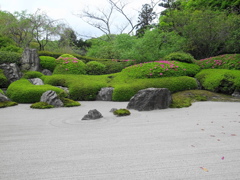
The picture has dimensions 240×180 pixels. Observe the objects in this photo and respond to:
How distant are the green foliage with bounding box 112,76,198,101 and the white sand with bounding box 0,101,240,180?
3.84m

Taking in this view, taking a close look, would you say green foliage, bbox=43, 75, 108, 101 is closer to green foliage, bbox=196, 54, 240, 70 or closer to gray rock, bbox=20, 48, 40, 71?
gray rock, bbox=20, 48, 40, 71

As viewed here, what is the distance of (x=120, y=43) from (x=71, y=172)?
1278 centimetres

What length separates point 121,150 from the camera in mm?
2588

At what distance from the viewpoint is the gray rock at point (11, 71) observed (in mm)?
→ 9789

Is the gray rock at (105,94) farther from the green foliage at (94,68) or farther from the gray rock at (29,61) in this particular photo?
the gray rock at (29,61)

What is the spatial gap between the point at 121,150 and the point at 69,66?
9.56 meters

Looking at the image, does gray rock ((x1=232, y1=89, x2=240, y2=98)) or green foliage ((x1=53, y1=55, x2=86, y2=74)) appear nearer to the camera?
gray rock ((x1=232, y1=89, x2=240, y2=98))

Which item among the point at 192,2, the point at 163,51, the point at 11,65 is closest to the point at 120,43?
the point at 163,51

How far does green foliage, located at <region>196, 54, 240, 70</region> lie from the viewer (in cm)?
940

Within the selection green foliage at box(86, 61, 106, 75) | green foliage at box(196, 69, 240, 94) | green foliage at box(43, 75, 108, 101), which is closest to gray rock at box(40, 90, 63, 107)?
green foliage at box(43, 75, 108, 101)

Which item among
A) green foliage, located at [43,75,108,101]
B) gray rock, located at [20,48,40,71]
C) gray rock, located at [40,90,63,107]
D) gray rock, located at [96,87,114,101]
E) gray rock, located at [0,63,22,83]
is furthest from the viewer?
gray rock, located at [20,48,40,71]

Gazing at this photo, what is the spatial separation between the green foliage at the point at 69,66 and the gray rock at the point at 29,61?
118 centimetres

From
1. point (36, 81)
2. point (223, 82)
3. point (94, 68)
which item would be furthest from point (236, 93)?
point (36, 81)

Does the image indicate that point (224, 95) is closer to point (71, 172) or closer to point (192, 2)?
point (71, 172)
